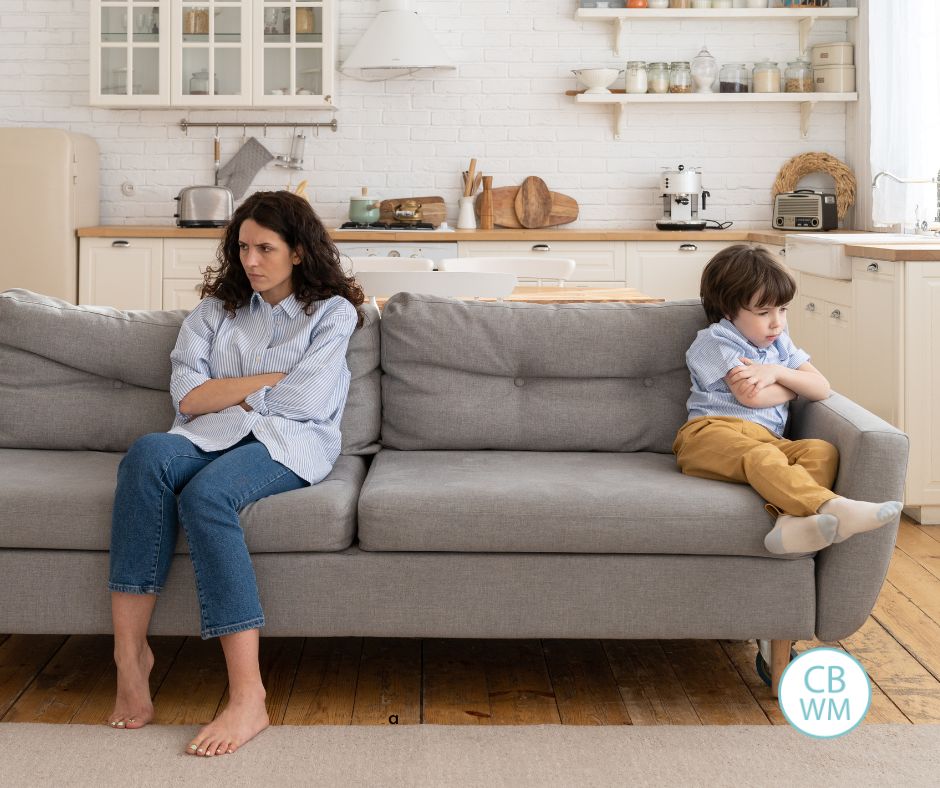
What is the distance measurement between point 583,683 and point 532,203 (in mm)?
3974

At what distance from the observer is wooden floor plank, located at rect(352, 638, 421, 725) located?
2.27m

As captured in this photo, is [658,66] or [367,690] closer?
[367,690]

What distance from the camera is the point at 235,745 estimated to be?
2086 millimetres

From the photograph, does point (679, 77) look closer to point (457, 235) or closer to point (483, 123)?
point (483, 123)

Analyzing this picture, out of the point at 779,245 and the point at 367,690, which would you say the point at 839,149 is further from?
the point at 367,690

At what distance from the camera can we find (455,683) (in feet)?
8.01

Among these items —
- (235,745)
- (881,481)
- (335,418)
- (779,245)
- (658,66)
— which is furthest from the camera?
(658,66)

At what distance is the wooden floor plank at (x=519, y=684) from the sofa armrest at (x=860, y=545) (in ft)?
1.87

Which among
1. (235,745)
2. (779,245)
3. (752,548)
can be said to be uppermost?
(779,245)

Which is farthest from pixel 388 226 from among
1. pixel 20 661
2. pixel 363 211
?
pixel 20 661

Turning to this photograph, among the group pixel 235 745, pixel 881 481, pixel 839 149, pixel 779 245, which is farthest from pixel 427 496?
pixel 839 149

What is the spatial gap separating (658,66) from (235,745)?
464 cm

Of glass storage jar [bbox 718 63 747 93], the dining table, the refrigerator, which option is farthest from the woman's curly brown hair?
glass storage jar [bbox 718 63 747 93]

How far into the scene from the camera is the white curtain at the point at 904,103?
5.07 m
